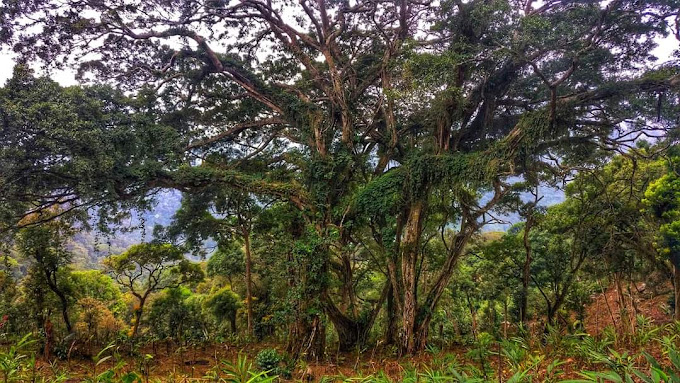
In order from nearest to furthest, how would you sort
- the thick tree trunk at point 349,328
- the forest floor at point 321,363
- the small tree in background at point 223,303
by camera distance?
1. the forest floor at point 321,363
2. the thick tree trunk at point 349,328
3. the small tree in background at point 223,303

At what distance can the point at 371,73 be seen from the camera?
35.9 feet

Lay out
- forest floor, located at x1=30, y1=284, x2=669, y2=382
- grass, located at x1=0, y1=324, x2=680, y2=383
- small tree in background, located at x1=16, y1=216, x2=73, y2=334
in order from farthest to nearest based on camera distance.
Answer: small tree in background, located at x1=16, y1=216, x2=73, y2=334 → forest floor, located at x1=30, y1=284, x2=669, y2=382 → grass, located at x1=0, y1=324, x2=680, y2=383

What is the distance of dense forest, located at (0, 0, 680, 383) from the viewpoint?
6.55m

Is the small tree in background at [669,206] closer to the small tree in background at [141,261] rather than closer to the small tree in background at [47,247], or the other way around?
the small tree in background at [141,261]

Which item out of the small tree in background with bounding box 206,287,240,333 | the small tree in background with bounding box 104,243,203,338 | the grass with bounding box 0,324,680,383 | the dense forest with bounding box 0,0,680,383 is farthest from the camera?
the small tree in background with bounding box 206,287,240,333

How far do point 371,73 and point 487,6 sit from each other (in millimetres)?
4369

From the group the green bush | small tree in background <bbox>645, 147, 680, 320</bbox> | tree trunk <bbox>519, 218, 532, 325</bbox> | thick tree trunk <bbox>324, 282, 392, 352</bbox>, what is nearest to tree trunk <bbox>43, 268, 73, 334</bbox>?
the green bush

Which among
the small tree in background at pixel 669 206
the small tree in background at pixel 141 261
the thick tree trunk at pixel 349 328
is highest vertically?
the small tree in background at pixel 669 206

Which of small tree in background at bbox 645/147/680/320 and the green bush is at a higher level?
small tree in background at bbox 645/147/680/320

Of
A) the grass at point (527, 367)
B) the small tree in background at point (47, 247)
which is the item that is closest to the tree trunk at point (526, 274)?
the grass at point (527, 367)

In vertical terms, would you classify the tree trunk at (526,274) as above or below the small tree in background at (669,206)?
below

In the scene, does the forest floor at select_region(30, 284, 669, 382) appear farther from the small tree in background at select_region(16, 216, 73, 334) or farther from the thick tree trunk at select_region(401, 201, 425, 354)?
the small tree in background at select_region(16, 216, 73, 334)

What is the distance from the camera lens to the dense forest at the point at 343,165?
655cm

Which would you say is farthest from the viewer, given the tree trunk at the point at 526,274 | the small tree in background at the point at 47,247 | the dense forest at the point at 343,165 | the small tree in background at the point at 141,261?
the tree trunk at the point at 526,274
